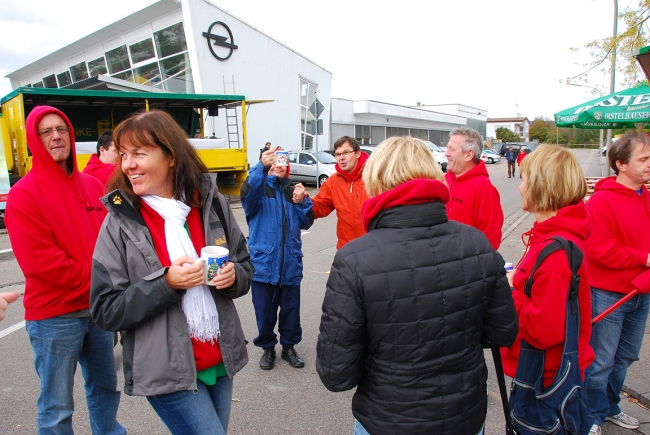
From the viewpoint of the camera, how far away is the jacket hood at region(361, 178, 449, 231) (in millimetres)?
1627

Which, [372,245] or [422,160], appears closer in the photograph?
[372,245]

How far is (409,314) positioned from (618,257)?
70.5 inches

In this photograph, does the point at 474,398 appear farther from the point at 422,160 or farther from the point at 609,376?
the point at 609,376

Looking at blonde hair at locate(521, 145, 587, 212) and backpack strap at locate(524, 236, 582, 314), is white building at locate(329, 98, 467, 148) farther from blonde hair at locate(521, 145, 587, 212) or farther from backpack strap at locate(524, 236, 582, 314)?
backpack strap at locate(524, 236, 582, 314)

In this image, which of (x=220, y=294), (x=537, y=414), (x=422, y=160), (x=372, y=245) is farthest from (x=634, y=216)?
(x=220, y=294)

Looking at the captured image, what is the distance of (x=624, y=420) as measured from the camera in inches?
119

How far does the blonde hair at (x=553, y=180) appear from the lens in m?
2.19

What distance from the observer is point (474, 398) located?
1.70m

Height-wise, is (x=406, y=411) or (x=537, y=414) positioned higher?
(x=406, y=411)

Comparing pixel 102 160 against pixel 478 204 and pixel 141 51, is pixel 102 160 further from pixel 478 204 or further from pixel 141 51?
pixel 141 51

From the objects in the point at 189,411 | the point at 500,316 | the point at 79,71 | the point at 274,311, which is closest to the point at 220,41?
the point at 79,71

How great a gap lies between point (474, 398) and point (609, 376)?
183 centimetres

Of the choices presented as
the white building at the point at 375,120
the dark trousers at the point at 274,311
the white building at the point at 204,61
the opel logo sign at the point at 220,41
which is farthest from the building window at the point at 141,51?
the dark trousers at the point at 274,311

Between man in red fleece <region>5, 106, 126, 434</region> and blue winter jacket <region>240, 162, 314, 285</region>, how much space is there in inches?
54.7
